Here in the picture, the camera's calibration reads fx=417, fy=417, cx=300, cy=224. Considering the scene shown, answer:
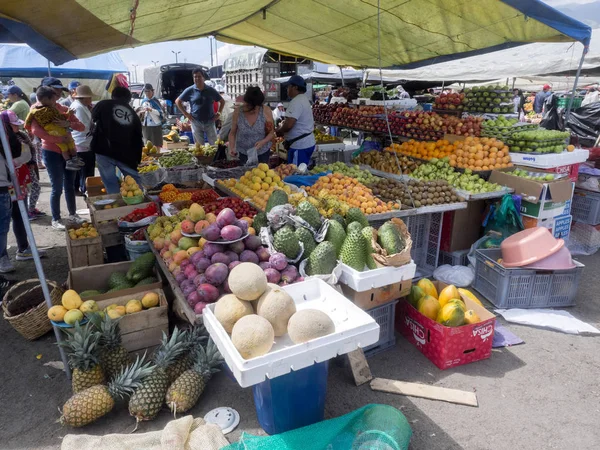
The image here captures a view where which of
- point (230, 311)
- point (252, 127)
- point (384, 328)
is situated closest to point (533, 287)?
point (384, 328)

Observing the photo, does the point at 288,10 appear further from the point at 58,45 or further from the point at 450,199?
the point at 450,199

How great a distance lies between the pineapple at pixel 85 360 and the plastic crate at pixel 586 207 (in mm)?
6433

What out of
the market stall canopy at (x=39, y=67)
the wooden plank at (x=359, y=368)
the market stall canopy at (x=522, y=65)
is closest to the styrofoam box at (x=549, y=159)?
the wooden plank at (x=359, y=368)

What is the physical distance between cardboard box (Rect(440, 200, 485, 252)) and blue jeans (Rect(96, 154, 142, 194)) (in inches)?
174

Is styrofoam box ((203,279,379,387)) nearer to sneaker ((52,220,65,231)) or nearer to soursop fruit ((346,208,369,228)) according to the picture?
soursop fruit ((346,208,369,228))

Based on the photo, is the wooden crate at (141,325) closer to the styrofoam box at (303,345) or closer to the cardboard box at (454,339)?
the styrofoam box at (303,345)

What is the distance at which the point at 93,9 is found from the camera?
13.1 feet

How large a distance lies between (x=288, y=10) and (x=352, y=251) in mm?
4498

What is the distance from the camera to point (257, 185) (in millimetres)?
4934

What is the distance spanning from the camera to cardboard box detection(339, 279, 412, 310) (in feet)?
10.5

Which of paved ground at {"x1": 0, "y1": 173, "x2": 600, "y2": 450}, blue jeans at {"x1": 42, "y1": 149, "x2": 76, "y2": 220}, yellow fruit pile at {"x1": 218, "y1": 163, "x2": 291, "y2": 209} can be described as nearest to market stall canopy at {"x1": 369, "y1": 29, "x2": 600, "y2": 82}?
yellow fruit pile at {"x1": 218, "y1": 163, "x2": 291, "y2": 209}

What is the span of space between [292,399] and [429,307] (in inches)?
61.8

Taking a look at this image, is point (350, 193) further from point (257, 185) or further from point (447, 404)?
point (447, 404)

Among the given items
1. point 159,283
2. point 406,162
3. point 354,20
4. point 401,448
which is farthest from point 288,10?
point 401,448
